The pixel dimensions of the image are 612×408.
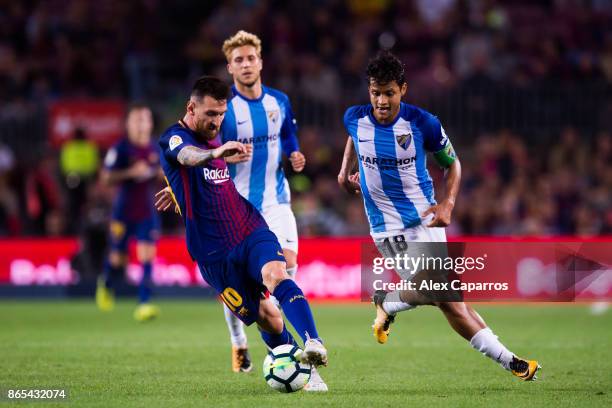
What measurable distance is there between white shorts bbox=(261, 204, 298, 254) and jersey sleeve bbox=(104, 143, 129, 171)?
213 inches

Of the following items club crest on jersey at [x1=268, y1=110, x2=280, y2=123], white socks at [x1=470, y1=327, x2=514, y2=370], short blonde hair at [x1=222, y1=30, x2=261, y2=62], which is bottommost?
white socks at [x1=470, y1=327, x2=514, y2=370]

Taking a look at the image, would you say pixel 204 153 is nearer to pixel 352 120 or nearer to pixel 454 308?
pixel 352 120

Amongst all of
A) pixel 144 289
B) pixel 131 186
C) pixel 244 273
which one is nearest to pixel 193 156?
pixel 244 273

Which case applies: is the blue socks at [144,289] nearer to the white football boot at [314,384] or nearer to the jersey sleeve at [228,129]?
the jersey sleeve at [228,129]

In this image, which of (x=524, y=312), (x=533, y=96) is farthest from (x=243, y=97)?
(x=533, y=96)

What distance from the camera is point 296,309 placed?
276 inches

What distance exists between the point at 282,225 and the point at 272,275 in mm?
1874

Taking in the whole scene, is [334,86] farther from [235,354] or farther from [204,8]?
[235,354]

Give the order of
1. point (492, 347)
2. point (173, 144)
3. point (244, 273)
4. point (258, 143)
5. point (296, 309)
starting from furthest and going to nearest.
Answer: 1. point (258, 143)
2. point (492, 347)
3. point (244, 273)
4. point (173, 144)
5. point (296, 309)

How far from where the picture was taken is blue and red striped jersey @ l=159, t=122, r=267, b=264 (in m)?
7.44

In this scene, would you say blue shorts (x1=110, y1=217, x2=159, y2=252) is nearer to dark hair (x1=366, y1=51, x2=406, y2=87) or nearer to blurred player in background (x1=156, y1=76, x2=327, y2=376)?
blurred player in background (x1=156, y1=76, x2=327, y2=376)


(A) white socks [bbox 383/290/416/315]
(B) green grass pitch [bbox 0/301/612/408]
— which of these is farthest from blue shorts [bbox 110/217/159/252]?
(A) white socks [bbox 383/290/416/315]

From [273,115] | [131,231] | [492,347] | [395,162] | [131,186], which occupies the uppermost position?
[273,115]

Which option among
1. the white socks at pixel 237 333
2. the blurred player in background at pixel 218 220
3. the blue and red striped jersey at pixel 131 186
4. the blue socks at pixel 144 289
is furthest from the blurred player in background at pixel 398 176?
the blue and red striped jersey at pixel 131 186
